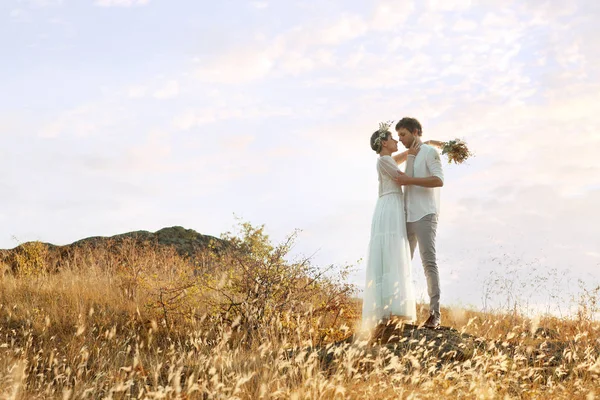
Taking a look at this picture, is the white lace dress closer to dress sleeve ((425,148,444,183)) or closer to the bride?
the bride

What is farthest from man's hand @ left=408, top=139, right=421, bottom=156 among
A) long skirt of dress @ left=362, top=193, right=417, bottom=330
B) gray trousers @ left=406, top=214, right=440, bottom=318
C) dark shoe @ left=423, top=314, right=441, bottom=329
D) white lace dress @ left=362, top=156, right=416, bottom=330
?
dark shoe @ left=423, top=314, right=441, bottom=329

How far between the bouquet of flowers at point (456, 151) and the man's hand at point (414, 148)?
53 centimetres

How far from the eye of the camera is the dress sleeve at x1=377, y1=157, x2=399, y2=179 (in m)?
7.69

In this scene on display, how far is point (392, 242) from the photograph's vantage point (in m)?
7.68

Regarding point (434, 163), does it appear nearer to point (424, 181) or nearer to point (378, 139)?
point (424, 181)

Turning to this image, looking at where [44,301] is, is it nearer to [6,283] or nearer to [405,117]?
[6,283]

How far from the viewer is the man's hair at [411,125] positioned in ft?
25.8

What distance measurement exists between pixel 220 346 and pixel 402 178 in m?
3.39

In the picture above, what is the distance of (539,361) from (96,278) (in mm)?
7747

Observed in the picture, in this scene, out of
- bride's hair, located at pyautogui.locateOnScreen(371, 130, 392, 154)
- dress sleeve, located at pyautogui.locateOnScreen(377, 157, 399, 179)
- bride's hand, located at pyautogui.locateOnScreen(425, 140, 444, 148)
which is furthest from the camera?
bride's hand, located at pyautogui.locateOnScreen(425, 140, 444, 148)

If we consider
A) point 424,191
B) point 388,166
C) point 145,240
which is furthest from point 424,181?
point 145,240

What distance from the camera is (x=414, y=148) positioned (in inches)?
310

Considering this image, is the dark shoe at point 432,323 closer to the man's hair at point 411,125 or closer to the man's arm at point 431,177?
the man's arm at point 431,177

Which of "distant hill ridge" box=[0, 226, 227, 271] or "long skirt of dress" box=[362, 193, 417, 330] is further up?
"distant hill ridge" box=[0, 226, 227, 271]
